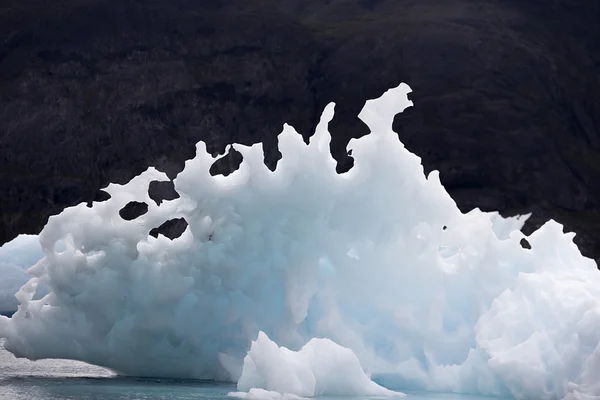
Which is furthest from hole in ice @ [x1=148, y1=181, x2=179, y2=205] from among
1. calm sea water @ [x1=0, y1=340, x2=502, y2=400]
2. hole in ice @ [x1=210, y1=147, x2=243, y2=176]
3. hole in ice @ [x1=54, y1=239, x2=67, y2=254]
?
calm sea water @ [x1=0, y1=340, x2=502, y2=400]

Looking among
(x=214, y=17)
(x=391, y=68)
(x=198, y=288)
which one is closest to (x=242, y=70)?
(x=214, y=17)

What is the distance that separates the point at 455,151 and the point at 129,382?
132 ft

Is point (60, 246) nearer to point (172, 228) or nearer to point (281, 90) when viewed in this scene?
point (172, 228)

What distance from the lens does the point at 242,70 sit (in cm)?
5594

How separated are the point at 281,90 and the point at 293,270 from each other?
4278cm

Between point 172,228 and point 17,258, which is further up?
point 172,228

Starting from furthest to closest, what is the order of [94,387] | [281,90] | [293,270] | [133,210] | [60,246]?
[281,90], [133,210], [60,246], [293,270], [94,387]

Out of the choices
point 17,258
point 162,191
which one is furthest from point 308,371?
point 162,191

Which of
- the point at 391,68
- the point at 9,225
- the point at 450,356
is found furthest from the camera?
the point at 391,68

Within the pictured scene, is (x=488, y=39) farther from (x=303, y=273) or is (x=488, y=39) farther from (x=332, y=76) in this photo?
(x=303, y=273)

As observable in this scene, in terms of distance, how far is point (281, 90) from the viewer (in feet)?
184

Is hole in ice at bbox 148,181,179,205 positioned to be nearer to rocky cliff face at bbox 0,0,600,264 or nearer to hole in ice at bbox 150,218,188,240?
hole in ice at bbox 150,218,188,240

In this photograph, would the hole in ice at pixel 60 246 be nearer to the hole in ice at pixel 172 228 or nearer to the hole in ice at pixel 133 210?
the hole in ice at pixel 172 228

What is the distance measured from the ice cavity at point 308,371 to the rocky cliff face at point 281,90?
37.7m
